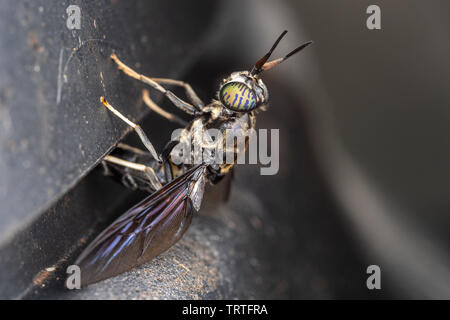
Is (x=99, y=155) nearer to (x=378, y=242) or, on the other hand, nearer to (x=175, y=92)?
(x=175, y=92)

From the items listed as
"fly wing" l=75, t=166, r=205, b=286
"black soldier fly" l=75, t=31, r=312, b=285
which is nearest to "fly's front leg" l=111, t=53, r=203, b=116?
"black soldier fly" l=75, t=31, r=312, b=285

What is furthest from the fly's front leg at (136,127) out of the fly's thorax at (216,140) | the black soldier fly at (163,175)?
the fly's thorax at (216,140)

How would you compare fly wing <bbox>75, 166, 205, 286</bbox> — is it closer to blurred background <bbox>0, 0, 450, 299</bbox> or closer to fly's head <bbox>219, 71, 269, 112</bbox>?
blurred background <bbox>0, 0, 450, 299</bbox>

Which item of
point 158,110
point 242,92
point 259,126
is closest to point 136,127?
point 158,110

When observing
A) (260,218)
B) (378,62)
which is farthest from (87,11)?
(378,62)

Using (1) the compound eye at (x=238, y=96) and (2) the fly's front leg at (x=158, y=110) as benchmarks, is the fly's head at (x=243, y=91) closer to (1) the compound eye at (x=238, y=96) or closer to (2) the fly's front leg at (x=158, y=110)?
(1) the compound eye at (x=238, y=96)

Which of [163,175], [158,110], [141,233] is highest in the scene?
[158,110]

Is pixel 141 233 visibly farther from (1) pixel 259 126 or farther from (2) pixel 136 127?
(1) pixel 259 126

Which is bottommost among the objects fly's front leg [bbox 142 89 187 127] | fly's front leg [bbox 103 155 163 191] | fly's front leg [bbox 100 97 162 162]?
fly's front leg [bbox 103 155 163 191]
